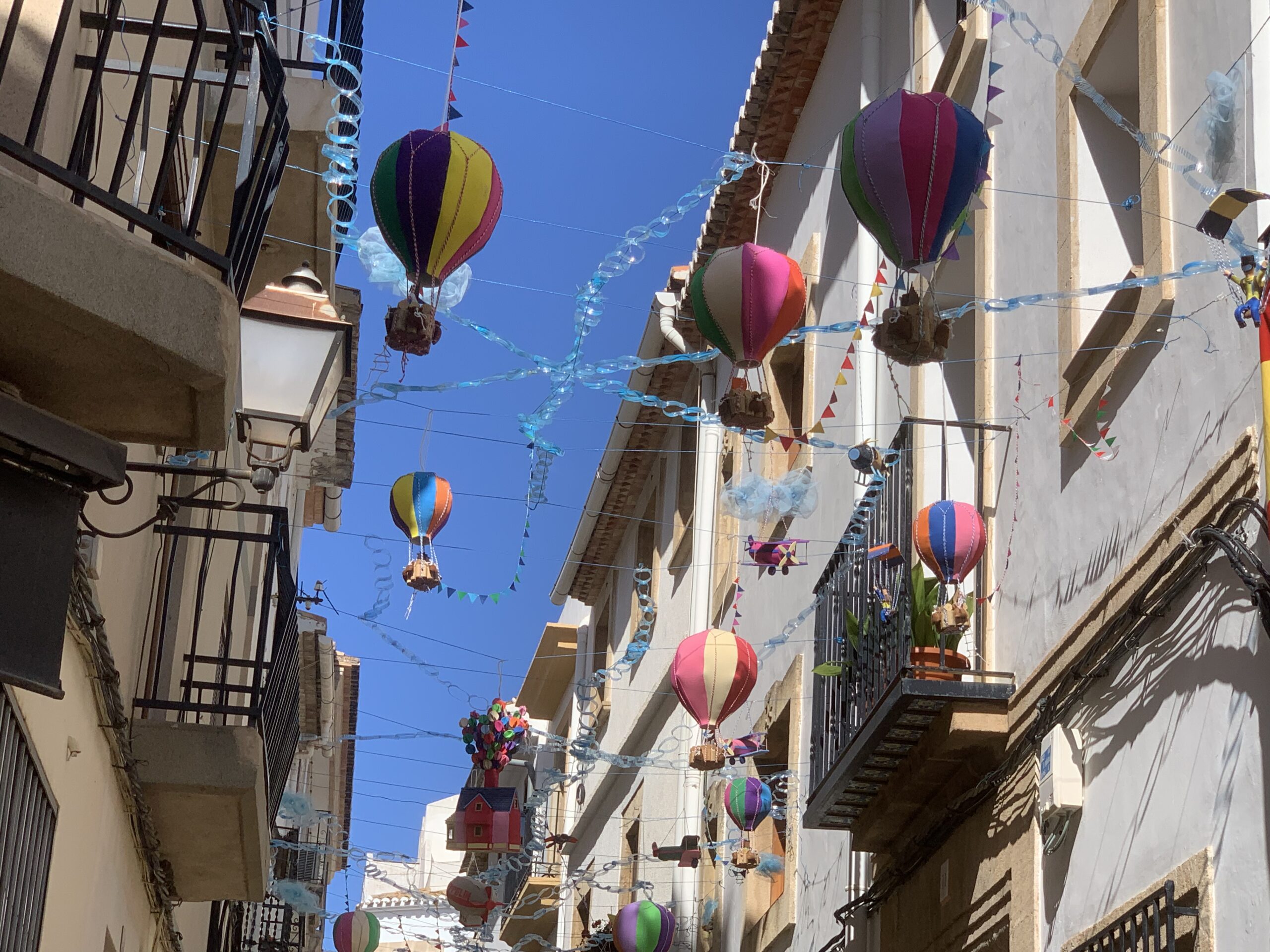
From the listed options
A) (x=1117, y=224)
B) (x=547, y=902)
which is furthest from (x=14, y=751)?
(x=547, y=902)

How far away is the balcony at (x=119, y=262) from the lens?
363cm

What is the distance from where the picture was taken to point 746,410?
7.40 meters

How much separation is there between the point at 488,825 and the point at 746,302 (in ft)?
34.2

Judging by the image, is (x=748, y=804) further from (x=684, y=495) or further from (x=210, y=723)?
(x=684, y=495)

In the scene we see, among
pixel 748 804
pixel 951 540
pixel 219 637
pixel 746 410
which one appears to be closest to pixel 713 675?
pixel 748 804

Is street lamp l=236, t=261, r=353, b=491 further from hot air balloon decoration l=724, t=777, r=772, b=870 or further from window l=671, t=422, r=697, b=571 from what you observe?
window l=671, t=422, r=697, b=571

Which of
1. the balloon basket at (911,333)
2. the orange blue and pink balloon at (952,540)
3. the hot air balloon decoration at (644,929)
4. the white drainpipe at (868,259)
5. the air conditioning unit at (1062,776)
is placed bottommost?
the air conditioning unit at (1062,776)

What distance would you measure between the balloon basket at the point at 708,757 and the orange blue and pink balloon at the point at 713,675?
0.52 m

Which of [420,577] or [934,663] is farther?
[420,577]

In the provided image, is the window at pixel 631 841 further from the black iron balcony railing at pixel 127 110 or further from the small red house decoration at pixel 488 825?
the black iron balcony railing at pixel 127 110

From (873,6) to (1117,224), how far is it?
16.8ft

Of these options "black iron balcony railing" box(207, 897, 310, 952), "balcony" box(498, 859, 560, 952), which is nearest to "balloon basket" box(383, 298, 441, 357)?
"black iron balcony railing" box(207, 897, 310, 952)

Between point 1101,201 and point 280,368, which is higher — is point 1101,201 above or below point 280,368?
above

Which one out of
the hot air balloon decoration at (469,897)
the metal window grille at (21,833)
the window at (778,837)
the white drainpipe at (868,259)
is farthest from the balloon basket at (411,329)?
the hot air balloon decoration at (469,897)
